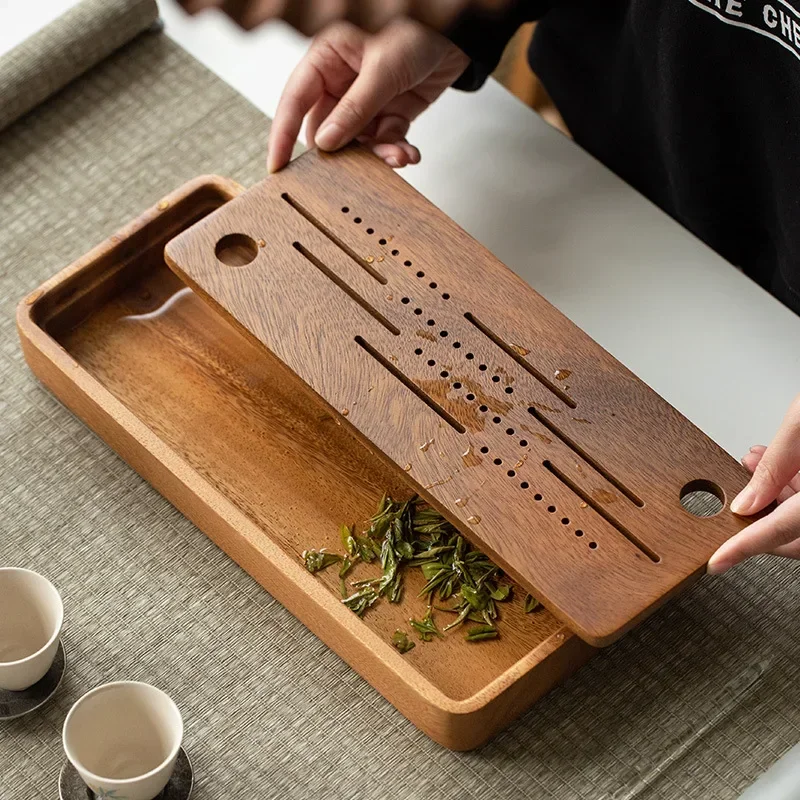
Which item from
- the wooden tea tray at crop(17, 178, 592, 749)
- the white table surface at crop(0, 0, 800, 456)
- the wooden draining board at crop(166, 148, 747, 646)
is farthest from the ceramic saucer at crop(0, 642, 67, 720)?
the white table surface at crop(0, 0, 800, 456)

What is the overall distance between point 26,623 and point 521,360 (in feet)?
1.25

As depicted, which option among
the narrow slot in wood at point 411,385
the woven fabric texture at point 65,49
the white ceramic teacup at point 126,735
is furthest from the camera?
the woven fabric texture at point 65,49

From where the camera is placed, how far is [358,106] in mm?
865

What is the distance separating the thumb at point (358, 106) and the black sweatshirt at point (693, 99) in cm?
9

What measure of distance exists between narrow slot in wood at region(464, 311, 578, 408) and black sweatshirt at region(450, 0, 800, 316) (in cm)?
28

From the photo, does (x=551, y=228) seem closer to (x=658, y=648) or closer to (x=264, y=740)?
(x=658, y=648)

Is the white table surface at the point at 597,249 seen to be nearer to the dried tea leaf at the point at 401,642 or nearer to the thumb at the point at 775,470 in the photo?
the thumb at the point at 775,470

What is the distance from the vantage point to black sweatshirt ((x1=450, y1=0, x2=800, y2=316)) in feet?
2.80

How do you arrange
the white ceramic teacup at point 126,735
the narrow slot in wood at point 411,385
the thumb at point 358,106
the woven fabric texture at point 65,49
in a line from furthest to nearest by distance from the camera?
the woven fabric texture at point 65,49, the thumb at point 358,106, the narrow slot in wood at point 411,385, the white ceramic teacup at point 126,735

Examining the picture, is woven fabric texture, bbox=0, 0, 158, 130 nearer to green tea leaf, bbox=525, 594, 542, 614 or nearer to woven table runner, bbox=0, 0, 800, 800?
woven table runner, bbox=0, 0, 800, 800

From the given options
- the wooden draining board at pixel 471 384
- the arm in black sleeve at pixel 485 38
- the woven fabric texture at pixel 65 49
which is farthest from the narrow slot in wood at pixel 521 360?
the woven fabric texture at pixel 65 49

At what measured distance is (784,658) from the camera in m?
0.74

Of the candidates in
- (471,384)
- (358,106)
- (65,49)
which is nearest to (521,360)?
(471,384)

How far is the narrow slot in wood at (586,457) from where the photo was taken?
702 mm
